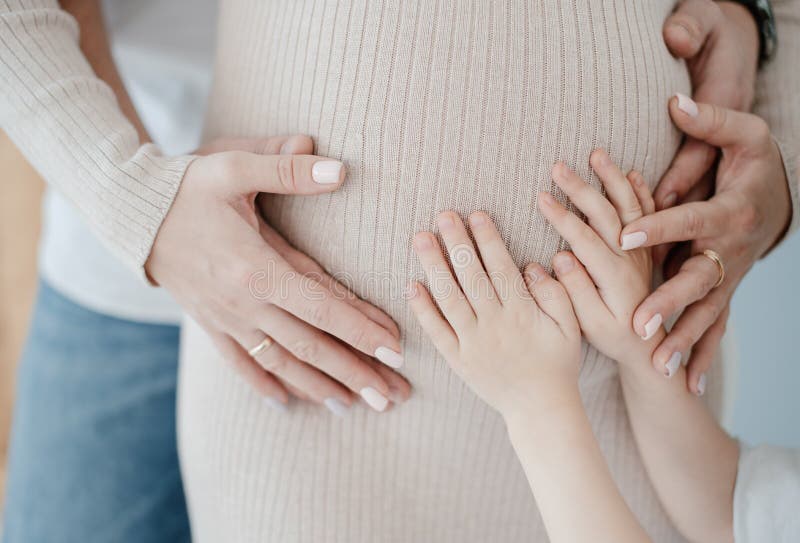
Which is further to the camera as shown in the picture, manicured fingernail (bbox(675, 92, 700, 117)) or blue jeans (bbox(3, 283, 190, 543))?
blue jeans (bbox(3, 283, 190, 543))

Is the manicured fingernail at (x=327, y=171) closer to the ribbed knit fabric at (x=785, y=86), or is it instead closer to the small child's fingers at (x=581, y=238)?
the small child's fingers at (x=581, y=238)

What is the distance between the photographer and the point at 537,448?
2.14 ft

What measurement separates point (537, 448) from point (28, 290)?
1.72m

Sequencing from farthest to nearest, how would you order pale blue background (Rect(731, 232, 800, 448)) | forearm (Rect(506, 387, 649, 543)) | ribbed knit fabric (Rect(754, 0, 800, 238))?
pale blue background (Rect(731, 232, 800, 448)) → ribbed knit fabric (Rect(754, 0, 800, 238)) → forearm (Rect(506, 387, 649, 543))

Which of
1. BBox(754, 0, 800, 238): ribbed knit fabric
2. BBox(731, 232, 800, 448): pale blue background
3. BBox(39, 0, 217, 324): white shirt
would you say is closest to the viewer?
BBox(754, 0, 800, 238): ribbed knit fabric

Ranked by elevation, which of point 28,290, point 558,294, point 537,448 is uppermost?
point 558,294

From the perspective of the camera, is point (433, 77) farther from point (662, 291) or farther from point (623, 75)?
point (662, 291)

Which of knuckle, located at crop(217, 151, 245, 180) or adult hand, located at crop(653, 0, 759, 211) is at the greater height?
adult hand, located at crop(653, 0, 759, 211)

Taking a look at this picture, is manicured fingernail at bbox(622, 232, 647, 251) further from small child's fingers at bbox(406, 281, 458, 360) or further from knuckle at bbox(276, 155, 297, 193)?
knuckle at bbox(276, 155, 297, 193)

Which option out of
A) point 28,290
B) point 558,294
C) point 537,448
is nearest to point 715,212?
point 558,294

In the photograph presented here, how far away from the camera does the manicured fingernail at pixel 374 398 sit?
0.75 metres

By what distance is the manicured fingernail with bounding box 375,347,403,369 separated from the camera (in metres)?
0.70

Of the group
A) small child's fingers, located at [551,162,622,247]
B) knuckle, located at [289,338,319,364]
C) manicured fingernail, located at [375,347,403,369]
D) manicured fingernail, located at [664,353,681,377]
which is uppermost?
small child's fingers, located at [551,162,622,247]

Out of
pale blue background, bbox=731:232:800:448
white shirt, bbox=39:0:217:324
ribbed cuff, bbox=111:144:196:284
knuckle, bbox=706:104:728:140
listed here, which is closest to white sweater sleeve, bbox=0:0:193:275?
ribbed cuff, bbox=111:144:196:284
